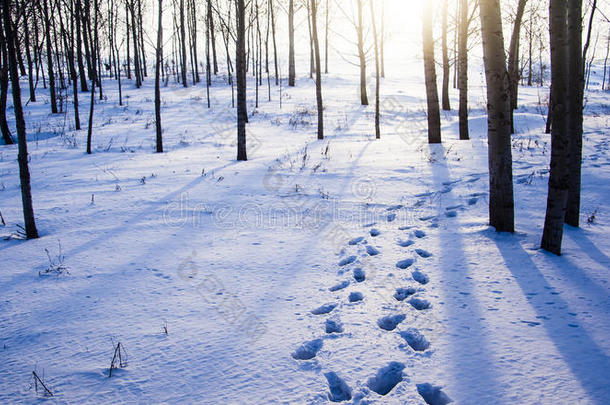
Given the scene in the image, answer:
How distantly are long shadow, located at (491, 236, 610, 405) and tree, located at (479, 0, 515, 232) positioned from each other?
999 millimetres

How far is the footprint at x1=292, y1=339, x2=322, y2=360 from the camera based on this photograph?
2.87 metres

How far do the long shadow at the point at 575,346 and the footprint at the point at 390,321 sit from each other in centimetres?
114

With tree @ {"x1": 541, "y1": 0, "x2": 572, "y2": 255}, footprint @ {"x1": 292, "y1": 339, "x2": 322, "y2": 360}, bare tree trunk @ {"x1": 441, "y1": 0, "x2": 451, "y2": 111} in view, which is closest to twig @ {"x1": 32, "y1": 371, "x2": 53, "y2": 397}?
footprint @ {"x1": 292, "y1": 339, "x2": 322, "y2": 360}

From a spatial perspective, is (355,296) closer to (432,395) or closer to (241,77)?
(432,395)

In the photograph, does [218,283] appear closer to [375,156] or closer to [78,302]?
Answer: [78,302]

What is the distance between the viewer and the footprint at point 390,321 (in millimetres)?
3149

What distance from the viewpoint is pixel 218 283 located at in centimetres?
405

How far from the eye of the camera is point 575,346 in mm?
2656

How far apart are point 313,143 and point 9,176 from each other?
29.2ft

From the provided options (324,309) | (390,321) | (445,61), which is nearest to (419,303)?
(390,321)

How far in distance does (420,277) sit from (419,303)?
1.62 ft

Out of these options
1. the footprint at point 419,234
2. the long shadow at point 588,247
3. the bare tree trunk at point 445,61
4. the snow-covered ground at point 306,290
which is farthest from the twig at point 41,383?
the bare tree trunk at point 445,61

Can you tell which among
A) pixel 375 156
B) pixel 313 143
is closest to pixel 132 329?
pixel 375 156

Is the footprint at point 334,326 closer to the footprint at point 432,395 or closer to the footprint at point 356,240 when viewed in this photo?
the footprint at point 432,395
